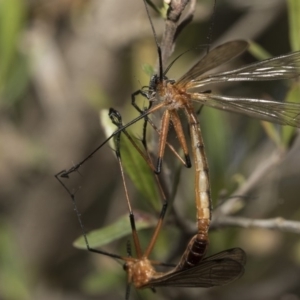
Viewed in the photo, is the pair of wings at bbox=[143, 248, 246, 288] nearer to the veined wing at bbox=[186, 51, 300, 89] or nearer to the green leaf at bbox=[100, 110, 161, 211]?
the green leaf at bbox=[100, 110, 161, 211]

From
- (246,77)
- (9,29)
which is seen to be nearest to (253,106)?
(246,77)

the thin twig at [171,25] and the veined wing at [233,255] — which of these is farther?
the veined wing at [233,255]

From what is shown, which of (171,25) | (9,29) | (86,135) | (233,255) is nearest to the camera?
(171,25)

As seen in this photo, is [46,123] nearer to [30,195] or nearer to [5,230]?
[30,195]

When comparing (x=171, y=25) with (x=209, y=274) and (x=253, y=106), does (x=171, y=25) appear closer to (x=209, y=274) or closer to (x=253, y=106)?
(x=253, y=106)

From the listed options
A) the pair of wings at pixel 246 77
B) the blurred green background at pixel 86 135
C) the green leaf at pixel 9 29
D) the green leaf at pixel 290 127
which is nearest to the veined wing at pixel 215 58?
the pair of wings at pixel 246 77

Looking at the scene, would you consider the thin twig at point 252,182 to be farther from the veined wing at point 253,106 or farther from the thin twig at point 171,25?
the thin twig at point 171,25

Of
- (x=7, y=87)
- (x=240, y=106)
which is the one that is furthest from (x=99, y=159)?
(x=240, y=106)
